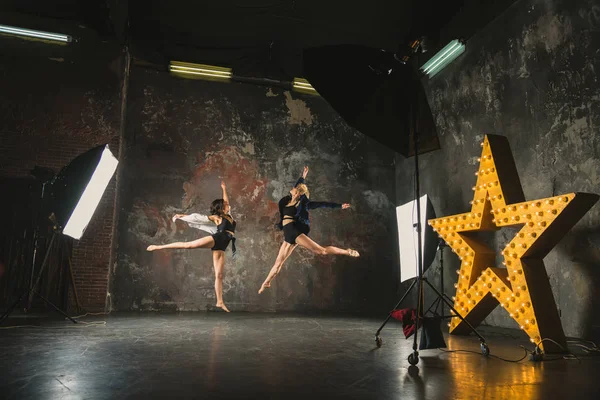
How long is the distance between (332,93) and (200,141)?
494cm

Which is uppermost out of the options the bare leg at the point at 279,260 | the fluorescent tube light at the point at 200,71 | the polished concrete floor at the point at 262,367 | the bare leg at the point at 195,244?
the fluorescent tube light at the point at 200,71

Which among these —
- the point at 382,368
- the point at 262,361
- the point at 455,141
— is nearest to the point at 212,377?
the point at 262,361

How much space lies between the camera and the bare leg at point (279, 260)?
7.74 metres

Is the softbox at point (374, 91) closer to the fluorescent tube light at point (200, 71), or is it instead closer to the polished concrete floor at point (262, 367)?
the polished concrete floor at point (262, 367)

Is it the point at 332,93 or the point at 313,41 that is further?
the point at 313,41

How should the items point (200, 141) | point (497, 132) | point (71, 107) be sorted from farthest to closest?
point (200, 141), point (71, 107), point (497, 132)

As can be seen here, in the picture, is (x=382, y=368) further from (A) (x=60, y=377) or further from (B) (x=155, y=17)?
(B) (x=155, y=17)

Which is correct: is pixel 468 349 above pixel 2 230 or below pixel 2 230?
below

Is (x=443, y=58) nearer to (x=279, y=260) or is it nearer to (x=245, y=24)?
(x=245, y=24)

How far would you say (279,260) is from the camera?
7867 mm

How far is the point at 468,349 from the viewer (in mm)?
3852

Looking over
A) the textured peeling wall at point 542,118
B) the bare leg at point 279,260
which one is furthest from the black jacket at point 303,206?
the textured peeling wall at point 542,118

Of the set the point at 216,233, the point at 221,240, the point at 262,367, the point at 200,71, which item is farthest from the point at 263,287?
the point at 262,367

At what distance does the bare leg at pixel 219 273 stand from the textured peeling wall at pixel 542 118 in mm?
4135
